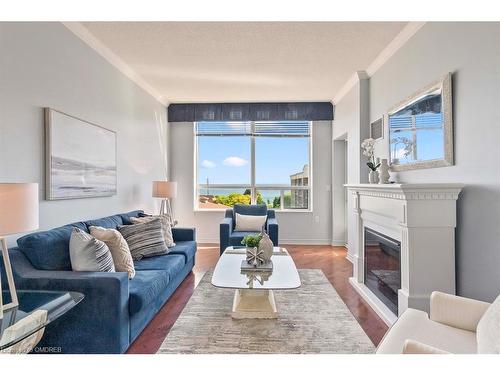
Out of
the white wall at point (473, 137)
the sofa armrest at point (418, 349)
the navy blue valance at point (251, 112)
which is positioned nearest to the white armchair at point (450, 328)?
the sofa armrest at point (418, 349)

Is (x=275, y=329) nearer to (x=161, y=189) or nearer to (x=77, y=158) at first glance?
(x=77, y=158)

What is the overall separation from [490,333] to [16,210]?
220 centimetres

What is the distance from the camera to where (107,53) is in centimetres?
325

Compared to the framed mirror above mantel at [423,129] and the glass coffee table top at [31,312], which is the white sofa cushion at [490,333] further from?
the glass coffee table top at [31,312]

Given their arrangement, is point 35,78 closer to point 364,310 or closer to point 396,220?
point 396,220

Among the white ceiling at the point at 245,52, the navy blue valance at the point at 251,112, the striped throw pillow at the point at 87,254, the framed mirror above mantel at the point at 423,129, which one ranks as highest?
the white ceiling at the point at 245,52

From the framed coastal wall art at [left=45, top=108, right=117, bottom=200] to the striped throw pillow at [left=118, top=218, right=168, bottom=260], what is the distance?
53 cm

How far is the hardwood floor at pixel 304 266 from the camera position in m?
2.23

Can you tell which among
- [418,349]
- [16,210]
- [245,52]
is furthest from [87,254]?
[245,52]

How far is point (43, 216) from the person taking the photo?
2.36 metres

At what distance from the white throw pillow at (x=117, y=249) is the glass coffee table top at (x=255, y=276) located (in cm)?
71

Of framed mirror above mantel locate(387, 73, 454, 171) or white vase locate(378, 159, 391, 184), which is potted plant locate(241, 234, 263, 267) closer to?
white vase locate(378, 159, 391, 184)
